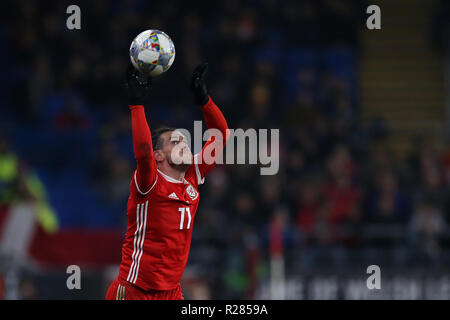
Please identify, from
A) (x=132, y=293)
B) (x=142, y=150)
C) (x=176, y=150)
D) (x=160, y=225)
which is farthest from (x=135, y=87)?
(x=132, y=293)

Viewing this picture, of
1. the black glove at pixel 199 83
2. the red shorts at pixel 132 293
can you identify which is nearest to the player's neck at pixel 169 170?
the black glove at pixel 199 83

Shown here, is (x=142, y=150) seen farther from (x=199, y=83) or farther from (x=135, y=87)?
(x=199, y=83)

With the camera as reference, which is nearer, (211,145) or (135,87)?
(135,87)

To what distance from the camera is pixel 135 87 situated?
544cm

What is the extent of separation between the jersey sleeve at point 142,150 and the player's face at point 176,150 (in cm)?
26

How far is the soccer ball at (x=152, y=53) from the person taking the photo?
561cm

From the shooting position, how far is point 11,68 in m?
14.8

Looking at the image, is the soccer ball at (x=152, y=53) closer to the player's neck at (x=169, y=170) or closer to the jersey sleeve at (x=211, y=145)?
the jersey sleeve at (x=211, y=145)

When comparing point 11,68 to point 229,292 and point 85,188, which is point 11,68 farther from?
point 229,292

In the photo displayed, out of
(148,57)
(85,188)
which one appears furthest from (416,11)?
(148,57)

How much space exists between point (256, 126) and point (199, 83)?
21.9 feet

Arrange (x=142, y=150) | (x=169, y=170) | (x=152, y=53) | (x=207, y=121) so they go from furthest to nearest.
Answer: (x=207, y=121) → (x=169, y=170) → (x=152, y=53) → (x=142, y=150)

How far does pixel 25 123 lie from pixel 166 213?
846 centimetres

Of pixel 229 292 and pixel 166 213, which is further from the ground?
pixel 166 213
